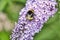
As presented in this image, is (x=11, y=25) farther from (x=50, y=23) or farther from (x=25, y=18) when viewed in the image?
(x=50, y=23)

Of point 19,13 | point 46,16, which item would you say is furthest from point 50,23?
point 19,13

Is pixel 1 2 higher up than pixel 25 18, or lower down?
higher up

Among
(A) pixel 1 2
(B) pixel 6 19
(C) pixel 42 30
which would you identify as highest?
(A) pixel 1 2

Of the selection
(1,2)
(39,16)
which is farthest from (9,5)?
(39,16)
